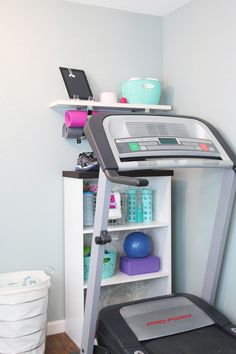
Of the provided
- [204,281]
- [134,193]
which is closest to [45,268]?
[134,193]

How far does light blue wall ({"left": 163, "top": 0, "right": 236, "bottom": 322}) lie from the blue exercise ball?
0.29m

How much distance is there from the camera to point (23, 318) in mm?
2336

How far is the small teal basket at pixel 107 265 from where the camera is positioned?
2.60 m

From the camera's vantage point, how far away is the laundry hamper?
2.31 meters

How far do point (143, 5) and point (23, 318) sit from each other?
7.25 feet

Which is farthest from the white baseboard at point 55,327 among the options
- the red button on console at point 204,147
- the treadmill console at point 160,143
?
the red button on console at point 204,147

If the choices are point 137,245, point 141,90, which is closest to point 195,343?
point 137,245

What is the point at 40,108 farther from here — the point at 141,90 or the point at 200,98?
the point at 200,98

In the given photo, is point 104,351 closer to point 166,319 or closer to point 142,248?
point 166,319

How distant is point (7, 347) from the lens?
236 centimetres

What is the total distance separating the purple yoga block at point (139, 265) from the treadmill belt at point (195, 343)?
664 mm

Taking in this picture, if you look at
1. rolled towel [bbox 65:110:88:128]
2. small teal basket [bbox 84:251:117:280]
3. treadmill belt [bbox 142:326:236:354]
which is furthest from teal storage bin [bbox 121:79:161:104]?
treadmill belt [bbox 142:326:236:354]

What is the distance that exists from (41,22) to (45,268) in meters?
1.66

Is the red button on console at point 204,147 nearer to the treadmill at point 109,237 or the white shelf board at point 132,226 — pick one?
the treadmill at point 109,237
